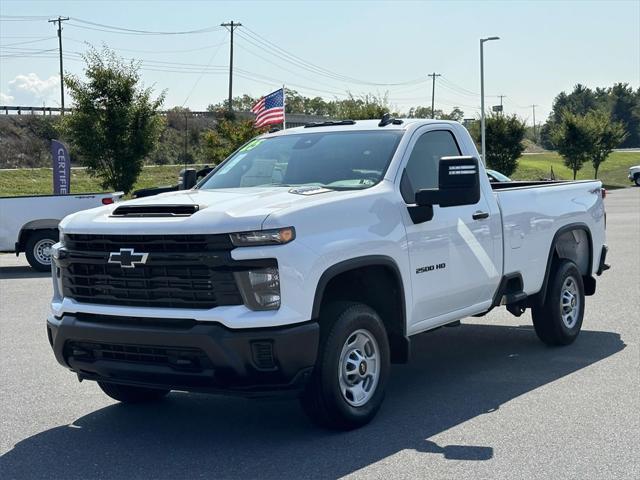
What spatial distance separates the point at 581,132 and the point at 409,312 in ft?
192

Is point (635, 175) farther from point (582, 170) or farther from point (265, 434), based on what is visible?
point (265, 434)

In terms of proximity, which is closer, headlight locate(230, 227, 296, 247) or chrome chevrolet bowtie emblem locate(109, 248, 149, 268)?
headlight locate(230, 227, 296, 247)

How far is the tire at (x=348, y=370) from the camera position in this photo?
5637 millimetres

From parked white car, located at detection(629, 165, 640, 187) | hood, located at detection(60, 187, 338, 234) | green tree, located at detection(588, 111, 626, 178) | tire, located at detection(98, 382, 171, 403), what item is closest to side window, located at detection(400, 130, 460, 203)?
hood, located at detection(60, 187, 338, 234)

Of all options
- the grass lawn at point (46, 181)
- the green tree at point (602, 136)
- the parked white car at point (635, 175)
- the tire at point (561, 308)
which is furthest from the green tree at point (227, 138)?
the green tree at point (602, 136)

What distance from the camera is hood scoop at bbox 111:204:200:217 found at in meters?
5.64

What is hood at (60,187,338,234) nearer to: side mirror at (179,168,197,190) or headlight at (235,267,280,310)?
headlight at (235,267,280,310)

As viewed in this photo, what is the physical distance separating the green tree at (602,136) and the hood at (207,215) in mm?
60497

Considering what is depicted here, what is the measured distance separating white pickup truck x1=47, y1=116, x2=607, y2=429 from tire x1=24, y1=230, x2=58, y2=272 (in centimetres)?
1019

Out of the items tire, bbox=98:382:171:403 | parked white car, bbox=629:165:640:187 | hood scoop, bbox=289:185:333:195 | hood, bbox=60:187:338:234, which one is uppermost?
parked white car, bbox=629:165:640:187

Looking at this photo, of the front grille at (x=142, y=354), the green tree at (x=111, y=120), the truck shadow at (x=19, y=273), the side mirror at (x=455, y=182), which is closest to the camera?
the front grille at (x=142, y=354)

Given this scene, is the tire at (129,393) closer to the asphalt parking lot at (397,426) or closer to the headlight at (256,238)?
the asphalt parking lot at (397,426)

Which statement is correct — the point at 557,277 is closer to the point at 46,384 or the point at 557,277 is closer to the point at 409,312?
the point at 409,312

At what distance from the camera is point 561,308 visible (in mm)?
8656
